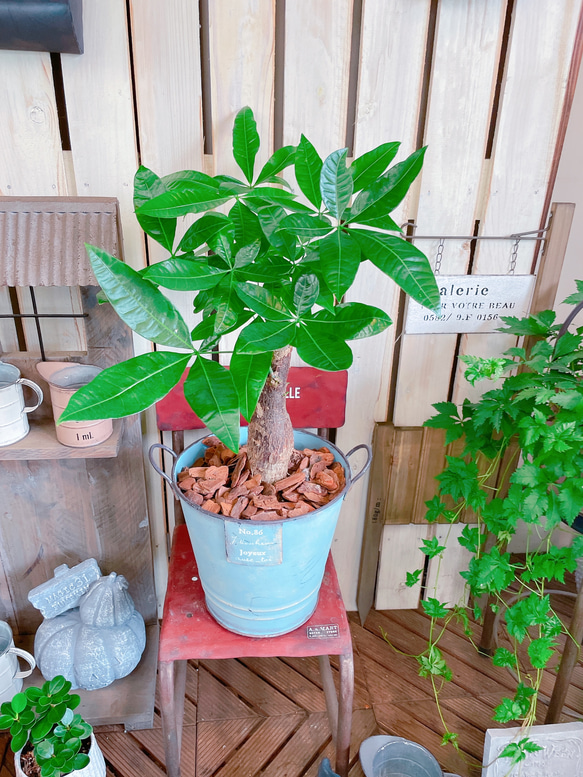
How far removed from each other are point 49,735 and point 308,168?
4.12 feet

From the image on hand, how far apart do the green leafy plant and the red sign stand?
0.65 metres

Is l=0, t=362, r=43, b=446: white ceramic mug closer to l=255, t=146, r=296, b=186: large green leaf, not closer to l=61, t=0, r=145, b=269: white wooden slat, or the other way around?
l=61, t=0, r=145, b=269: white wooden slat

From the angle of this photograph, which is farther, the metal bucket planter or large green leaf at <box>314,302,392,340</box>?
the metal bucket planter

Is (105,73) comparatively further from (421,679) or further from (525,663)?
(525,663)

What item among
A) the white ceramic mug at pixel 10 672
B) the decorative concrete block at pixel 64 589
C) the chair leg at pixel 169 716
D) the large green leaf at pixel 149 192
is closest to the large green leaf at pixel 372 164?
the large green leaf at pixel 149 192

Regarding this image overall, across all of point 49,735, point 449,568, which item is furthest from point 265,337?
point 449,568

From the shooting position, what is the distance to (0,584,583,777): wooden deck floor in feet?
4.78

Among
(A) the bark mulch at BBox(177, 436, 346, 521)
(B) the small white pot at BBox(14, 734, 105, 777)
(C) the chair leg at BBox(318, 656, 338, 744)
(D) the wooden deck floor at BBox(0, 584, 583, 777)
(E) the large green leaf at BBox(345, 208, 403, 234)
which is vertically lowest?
(D) the wooden deck floor at BBox(0, 584, 583, 777)

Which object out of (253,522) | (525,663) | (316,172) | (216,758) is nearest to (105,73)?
(316,172)

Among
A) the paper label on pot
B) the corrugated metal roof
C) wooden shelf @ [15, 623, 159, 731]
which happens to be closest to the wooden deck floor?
wooden shelf @ [15, 623, 159, 731]

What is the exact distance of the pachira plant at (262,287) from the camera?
747 mm

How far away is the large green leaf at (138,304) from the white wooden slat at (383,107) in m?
0.77

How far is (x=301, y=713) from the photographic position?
1.58 m

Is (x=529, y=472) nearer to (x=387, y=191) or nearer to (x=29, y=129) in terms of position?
(x=387, y=191)
